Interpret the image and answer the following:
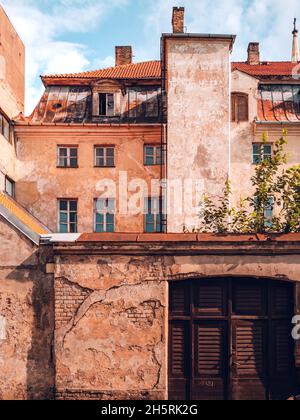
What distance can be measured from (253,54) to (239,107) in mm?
10624

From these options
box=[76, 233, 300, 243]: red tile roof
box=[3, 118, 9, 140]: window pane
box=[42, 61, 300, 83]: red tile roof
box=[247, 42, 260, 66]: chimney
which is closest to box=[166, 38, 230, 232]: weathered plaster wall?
box=[42, 61, 300, 83]: red tile roof

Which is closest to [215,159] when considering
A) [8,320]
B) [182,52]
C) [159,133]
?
[159,133]

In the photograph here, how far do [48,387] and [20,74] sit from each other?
17414 millimetres

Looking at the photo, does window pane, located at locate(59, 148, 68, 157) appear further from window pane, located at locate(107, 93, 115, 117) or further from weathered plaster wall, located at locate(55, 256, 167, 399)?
weathered plaster wall, located at locate(55, 256, 167, 399)

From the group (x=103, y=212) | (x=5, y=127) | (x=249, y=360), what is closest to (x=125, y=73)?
(x=5, y=127)

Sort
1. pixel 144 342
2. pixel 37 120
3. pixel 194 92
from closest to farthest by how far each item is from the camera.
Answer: pixel 144 342 → pixel 194 92 → pixel 37 120

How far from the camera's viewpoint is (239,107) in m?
23.3

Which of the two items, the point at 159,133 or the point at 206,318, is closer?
the point at 206,318

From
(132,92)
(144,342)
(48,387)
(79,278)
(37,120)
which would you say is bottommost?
(48,387)

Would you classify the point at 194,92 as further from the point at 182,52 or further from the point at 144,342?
the point at 144,342

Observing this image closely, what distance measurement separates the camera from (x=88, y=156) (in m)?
Result: 22.8

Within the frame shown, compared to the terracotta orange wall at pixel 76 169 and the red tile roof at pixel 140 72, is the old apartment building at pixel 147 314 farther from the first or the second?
the red tile roof at pixel 140 72

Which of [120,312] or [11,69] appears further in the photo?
[11,69]

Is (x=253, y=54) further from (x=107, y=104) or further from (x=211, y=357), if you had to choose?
(x=211, y=357)
